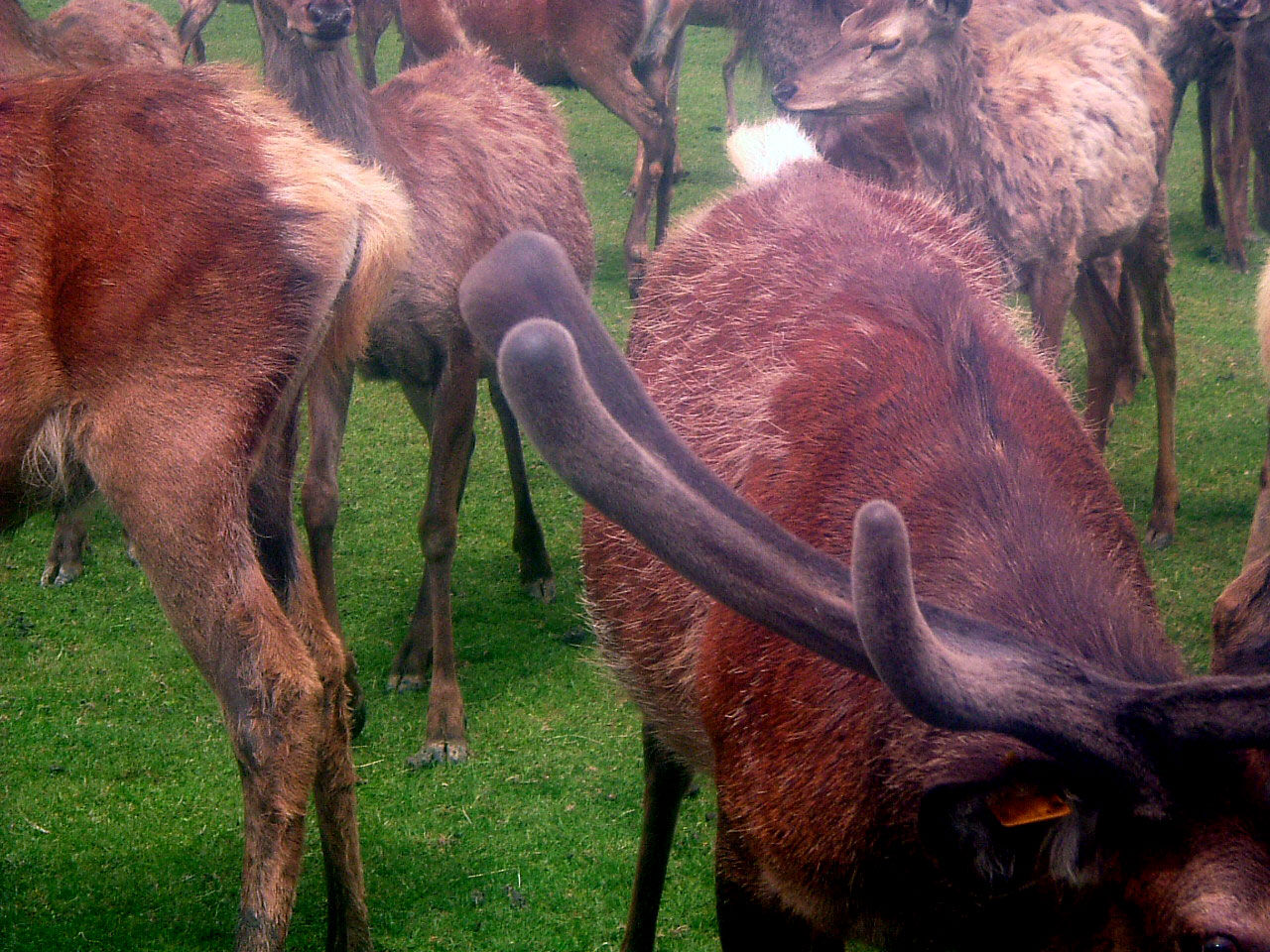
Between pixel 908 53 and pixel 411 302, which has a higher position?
pixel 908 53

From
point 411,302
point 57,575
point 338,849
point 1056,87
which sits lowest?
point 57,575

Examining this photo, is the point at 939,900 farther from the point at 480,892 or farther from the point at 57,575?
the point at 57,575

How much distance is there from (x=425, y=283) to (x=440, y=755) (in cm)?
151

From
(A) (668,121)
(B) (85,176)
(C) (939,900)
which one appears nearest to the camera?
(C) (939,900)

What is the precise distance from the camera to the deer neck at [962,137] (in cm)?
516

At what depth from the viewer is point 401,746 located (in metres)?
4.25

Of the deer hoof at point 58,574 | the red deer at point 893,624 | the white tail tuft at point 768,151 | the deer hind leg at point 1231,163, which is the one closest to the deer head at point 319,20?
the white tail tuft at point 768,151

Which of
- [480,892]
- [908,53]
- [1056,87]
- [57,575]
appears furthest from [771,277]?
[57,575]

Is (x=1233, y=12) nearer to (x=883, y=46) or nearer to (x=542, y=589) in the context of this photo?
(x=883, y=46)

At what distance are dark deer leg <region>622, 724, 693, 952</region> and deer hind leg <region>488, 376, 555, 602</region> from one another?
6.66 feet

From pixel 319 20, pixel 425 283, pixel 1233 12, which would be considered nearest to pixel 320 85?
pixel 319 20

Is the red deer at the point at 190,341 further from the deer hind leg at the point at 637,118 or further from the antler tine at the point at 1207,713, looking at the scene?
the deer hind leg at the point at 637,118

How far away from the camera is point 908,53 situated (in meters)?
5.33

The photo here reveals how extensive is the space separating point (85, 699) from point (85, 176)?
7.41 ft
